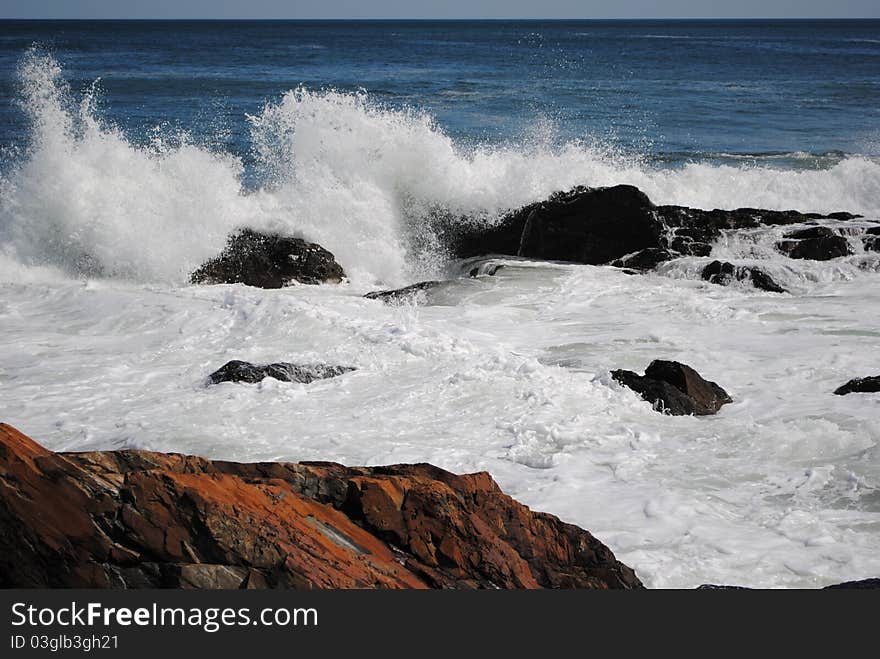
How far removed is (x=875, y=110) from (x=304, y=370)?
2623 centimetres

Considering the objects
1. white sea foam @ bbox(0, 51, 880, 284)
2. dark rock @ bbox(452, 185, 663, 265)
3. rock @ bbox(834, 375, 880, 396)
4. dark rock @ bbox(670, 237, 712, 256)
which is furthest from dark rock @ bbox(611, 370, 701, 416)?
white sea foam @ bbox(0, 51, 880, 284)

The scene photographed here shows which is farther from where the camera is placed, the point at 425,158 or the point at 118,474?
the point at 425,158

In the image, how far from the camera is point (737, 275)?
10.6 m

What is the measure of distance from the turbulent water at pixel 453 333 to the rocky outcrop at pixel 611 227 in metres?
0.37

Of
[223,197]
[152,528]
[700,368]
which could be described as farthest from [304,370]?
[223,197]

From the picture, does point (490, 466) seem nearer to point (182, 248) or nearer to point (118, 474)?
point (118, 474)

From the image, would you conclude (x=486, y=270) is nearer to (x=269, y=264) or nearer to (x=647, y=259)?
(x=647, y=259)

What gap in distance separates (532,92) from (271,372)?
89.0 ft

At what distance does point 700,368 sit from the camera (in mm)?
7578

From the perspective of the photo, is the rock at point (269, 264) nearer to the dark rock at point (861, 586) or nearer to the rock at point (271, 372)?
the rock at point (271, 372)

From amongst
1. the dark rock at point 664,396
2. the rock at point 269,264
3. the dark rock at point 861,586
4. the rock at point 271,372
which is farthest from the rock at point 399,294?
the dark rock at point 861,586

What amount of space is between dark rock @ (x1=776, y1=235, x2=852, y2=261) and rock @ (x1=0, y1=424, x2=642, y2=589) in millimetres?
8691

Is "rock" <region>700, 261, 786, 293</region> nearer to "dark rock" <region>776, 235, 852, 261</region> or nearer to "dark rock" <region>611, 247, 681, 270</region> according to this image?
"dark rock" <region>611, 247, 681, 270</region>

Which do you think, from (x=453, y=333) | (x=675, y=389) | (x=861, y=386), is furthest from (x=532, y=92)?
(x=675, y=389)
